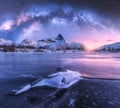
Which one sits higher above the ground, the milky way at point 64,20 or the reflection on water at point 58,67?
the milky way at point 64,20

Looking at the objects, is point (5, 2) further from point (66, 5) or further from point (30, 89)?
point (30, 89)

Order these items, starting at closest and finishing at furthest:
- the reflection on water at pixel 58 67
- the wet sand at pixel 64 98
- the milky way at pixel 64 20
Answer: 1. the wet sand at pixel 64 98
2. the reflection on water at pixel 58 67
3. the milky way at pixel 64 20

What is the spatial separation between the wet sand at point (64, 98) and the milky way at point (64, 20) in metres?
2.76

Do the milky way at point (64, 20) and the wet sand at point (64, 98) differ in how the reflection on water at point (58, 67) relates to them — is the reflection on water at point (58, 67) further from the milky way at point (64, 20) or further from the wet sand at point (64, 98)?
the wet sand at point (64, 98)

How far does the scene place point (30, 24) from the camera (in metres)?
5.87

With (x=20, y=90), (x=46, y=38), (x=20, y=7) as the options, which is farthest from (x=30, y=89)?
(x=46, y=38)

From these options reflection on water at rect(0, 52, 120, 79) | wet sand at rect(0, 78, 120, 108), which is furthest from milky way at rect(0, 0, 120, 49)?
wet sand at rect(0, 78, 120, 108)

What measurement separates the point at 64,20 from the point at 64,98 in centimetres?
354

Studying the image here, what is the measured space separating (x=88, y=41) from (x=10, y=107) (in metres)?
4.19

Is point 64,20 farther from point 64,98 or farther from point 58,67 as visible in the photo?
point 64,98

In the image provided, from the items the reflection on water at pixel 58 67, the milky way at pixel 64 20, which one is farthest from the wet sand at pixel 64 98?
the milky way at pixel 64 20

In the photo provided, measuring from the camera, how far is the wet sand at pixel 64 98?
2.16 meters

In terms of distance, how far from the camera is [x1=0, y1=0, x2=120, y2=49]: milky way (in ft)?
16.8

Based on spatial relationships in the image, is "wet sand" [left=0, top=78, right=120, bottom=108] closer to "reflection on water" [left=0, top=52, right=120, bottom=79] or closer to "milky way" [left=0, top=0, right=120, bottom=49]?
"reflection on water" [left=0, top=52, right=120, bottom=79]
